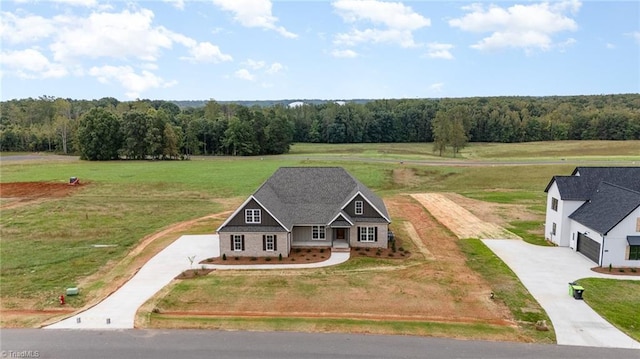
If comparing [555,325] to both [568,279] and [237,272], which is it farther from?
[237,272]

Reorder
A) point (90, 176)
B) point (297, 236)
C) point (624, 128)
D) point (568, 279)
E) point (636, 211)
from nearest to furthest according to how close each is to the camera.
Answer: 1. point (568, 279)
2. point (636, 211)
3. point (297, 236)
4. point (90, 176)
5. point (624, 128)

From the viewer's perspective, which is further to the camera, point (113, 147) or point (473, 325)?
point (113, 147)

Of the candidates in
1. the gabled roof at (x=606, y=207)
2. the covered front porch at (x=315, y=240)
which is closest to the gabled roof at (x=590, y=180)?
the gabled roof at (x=606, y=207)

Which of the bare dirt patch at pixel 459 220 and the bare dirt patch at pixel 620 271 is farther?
the bare dirt patch at pixel 459 220

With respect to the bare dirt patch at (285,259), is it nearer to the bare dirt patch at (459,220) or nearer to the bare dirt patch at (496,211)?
the bare dirt patch at (459,220)

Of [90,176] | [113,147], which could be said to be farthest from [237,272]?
[113,147]

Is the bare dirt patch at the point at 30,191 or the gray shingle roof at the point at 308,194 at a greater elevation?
the gray shingle roof at the point at 308,194

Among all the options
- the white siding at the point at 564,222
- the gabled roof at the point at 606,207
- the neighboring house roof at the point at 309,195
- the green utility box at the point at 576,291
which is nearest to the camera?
the green utility box at the point at 576,291

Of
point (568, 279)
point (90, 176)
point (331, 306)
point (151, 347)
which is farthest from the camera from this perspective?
point (90, 176)
